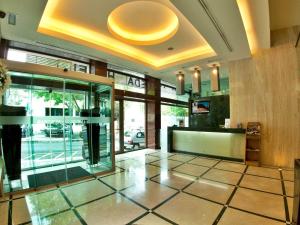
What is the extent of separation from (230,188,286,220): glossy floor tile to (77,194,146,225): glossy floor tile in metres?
1.58

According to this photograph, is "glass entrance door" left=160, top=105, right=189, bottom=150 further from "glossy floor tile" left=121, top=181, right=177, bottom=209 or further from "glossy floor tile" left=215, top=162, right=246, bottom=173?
"glossy floor tile" left=121, top=181, right=177, bottom=209

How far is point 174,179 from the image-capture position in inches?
152

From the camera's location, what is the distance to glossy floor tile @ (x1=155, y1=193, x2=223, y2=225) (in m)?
2.32

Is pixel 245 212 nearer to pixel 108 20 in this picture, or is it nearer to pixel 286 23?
pixel 108 20

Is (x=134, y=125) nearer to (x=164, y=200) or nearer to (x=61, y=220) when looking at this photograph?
(x=164, y=200)

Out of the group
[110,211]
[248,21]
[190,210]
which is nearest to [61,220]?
[110,211]

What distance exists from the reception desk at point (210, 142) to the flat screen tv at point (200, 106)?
1.27 meters

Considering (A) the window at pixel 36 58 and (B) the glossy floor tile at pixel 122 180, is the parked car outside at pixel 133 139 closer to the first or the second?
(B) the glossy floor tile at pixel 122 180

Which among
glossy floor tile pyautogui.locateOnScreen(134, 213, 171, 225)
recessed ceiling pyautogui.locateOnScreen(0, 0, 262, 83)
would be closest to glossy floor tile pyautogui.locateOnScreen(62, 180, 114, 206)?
glossy floor tile pyautogui.locateOnScreen(134, 213, 171, 225)

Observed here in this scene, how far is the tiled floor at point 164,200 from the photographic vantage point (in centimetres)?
237

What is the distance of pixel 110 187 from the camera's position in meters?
3.45

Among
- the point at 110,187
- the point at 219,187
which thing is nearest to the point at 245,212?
the point at 219,187

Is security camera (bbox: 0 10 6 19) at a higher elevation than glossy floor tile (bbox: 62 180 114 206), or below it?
higher

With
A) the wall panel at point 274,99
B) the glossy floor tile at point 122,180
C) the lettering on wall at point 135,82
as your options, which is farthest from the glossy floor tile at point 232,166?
the lettering on wall at point 135,82
